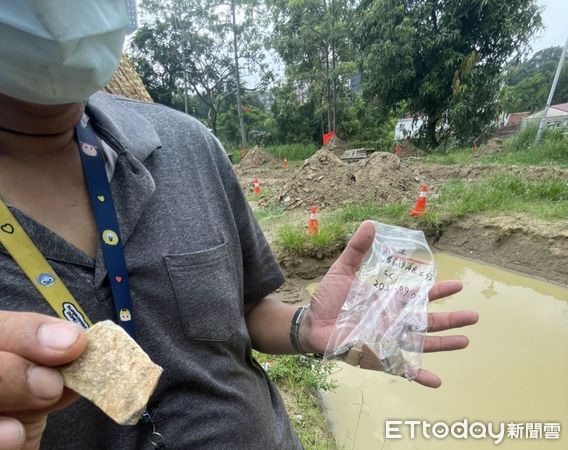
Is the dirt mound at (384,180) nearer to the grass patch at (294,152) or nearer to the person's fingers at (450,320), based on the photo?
the person's fingers at (450,320)

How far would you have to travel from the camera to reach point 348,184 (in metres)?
7.06

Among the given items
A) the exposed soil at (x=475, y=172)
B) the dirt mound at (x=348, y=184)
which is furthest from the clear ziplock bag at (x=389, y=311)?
the exposed soil at (x=475, y=172)

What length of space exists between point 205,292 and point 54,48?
0.55 m

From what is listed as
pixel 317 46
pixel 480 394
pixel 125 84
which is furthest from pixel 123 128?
pixel 317 46

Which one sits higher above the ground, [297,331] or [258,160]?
[297,331]

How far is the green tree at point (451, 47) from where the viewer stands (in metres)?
11.2

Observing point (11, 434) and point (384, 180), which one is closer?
point (11, 434)

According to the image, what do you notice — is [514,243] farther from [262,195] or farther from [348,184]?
[262,195]

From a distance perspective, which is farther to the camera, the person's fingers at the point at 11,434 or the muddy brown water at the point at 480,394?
the muddy brown water at the point at 480,394

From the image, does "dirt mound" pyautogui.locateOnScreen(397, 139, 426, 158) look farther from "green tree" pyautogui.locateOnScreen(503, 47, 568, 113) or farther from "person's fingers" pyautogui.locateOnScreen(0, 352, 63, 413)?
"green tree" pyautogui.locateOnScreen(503, 47, 568, 113)

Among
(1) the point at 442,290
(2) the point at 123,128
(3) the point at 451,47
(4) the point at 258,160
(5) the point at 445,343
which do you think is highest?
(3) the point at 451,47

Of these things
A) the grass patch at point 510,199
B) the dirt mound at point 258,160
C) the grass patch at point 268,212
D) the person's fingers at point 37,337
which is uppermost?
the person's fingers at point 37,337

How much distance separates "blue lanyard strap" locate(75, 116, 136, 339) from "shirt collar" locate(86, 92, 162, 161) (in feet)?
0.12

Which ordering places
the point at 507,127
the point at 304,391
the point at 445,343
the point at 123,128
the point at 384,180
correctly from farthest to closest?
1. the point at 507,127
2. the point at 384,180
3. the point at 304,391
4. the point at 445,343
5. the point at 123,128
